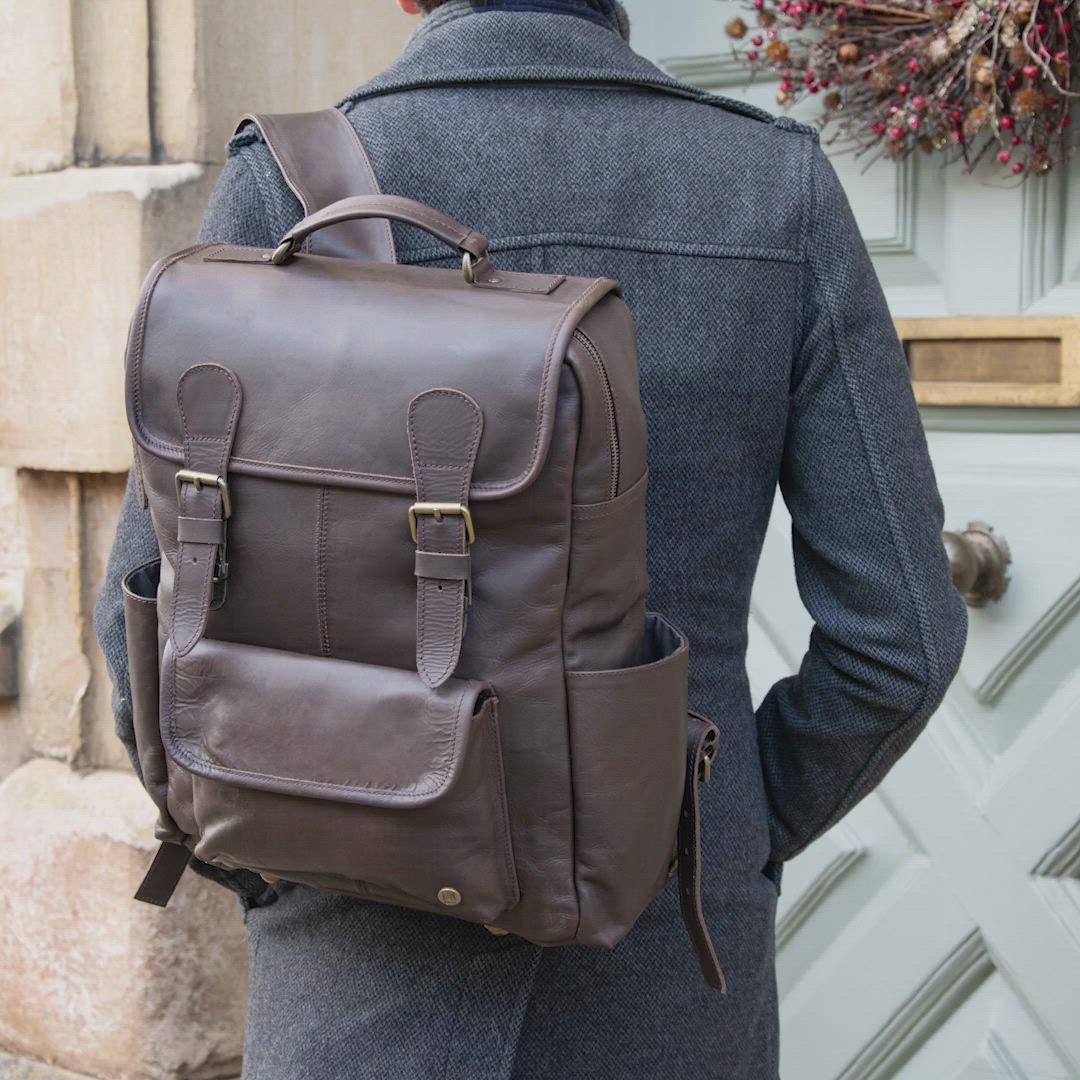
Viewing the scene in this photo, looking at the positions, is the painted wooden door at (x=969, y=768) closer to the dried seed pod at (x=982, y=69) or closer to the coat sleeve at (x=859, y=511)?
the dried seed pod at (x=982, y=69)

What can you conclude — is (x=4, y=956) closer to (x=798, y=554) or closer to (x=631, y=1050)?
(x=631, y=1050)

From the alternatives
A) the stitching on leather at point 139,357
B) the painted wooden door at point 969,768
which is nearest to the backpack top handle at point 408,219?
the stitching on leather at point 139,357

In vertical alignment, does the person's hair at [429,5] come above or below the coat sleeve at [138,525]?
above

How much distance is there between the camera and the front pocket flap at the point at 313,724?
918 mm

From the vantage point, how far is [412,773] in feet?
3.03

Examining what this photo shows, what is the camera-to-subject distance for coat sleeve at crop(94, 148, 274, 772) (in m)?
1.10

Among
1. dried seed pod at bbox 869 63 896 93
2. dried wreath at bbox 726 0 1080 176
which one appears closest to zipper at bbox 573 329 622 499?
dried wreath at bbox 726 0 1080 176

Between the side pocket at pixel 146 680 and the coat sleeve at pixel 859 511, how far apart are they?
19.3 inches

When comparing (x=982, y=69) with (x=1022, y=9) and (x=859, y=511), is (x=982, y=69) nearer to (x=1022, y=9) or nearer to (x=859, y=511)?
(x=1022, y=9)

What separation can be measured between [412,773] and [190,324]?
33 cm

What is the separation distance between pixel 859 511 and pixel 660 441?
0.52 feet

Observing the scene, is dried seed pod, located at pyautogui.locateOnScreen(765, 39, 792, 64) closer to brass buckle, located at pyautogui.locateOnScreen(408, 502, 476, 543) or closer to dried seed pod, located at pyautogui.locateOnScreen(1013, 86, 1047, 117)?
dried seed pod, located at pyautogui.locateOnScreen(1013, 86, 1047, 117)

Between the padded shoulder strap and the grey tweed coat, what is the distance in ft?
0.09

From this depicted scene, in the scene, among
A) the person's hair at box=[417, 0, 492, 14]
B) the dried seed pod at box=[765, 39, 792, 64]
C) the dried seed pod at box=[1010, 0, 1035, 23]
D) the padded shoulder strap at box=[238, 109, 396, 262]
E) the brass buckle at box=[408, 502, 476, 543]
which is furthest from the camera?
the dried seed pod at box=[765, 39, 792, 64]
